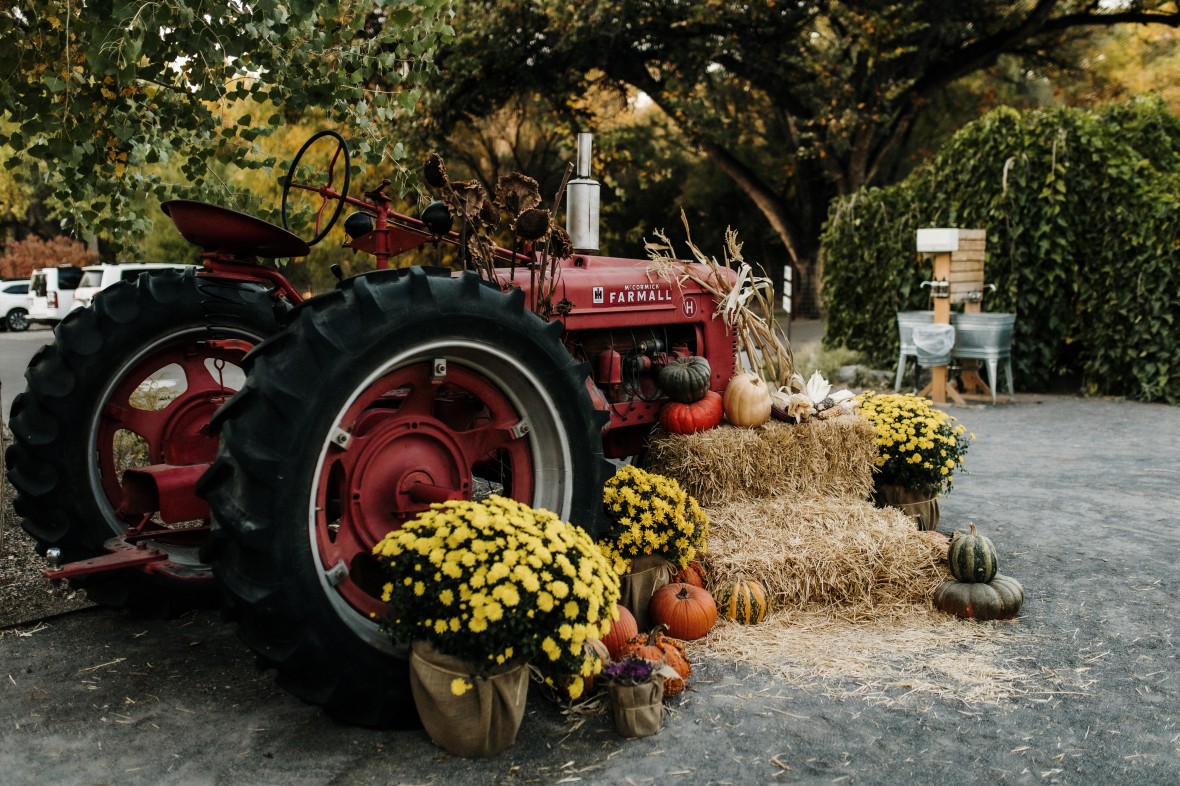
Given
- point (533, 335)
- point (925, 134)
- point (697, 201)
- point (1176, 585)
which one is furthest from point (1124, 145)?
point (697, 201)

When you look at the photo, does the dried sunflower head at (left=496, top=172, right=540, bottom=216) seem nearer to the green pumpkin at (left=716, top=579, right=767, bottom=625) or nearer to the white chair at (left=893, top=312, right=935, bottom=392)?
the green pumpkin at (left=716, top=579, right=767, bottom=625)

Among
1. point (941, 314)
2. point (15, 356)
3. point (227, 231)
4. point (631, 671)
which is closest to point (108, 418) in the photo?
point (227, 231)

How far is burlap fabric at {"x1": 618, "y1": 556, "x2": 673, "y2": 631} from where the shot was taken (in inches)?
148

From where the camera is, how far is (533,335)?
10.1 ft

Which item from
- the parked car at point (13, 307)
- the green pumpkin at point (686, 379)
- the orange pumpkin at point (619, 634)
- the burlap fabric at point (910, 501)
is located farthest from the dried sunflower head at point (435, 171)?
the parked car at point (13, 307)

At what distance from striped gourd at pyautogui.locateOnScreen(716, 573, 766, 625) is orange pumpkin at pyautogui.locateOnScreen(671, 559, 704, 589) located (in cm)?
12

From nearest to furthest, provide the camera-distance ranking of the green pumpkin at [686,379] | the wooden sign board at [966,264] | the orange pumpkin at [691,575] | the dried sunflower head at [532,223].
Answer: the dried sunflower head at [532,223] → the orange pumpkin at [691,575] → the green pumpkin at [686,379] → the wooden sign board at [966,264]

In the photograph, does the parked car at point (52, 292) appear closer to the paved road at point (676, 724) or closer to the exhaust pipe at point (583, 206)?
the exhaust pipe at point (583, 206)

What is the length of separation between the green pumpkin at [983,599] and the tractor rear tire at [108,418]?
2837 mm

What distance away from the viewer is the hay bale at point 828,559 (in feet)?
12.9

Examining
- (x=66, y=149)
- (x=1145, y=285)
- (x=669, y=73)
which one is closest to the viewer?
(x=66, y=149)

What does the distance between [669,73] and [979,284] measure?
28.1 feet

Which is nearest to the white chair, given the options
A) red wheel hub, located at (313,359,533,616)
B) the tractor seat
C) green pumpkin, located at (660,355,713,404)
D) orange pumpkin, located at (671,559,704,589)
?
green pumpkin, located at (660,355,713,404)

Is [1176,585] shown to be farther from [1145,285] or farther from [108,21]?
[1145,285]
